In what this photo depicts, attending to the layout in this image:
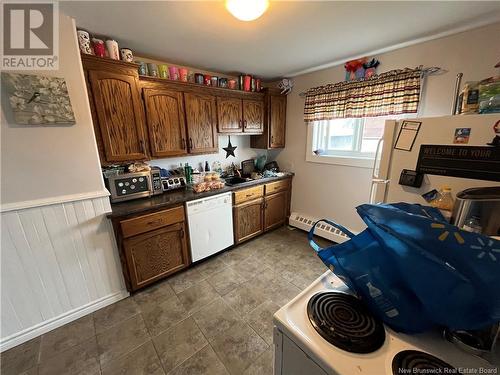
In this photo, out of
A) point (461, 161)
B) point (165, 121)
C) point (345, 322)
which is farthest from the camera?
point (165, 121)

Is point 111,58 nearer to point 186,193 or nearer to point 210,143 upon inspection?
point 210,143

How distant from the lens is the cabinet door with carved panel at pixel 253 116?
2.75m

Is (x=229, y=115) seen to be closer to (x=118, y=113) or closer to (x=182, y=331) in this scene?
(x=118, y=113)

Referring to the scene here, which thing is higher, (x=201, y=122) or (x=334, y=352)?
(x=201, y=122)

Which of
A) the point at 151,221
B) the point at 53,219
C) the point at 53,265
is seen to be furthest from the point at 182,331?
the point at 53,219

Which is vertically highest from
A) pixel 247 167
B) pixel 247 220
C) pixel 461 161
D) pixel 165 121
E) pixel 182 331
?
pixel 165 121

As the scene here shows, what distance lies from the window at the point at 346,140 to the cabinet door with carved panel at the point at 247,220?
108 centimetres

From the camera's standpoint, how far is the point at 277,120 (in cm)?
305

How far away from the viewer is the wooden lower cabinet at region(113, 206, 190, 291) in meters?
1.79

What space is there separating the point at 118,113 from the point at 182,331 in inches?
76.1

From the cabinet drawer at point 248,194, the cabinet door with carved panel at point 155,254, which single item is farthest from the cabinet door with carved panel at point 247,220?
the cabinet door with carved panel at point 155,254

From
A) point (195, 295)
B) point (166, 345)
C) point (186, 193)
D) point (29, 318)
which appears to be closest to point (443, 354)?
point (166, 345)

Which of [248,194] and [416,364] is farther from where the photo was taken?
[248,194]

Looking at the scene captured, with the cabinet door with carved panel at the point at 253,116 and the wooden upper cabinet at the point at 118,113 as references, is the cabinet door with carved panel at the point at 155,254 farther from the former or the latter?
the cabinet door with carved panel at the point at 253,116
